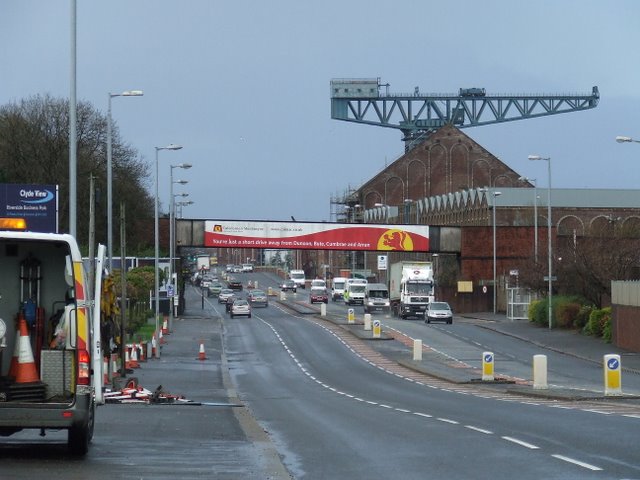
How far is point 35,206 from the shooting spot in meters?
28.9

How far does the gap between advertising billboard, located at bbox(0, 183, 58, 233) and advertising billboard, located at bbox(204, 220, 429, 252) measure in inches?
2334

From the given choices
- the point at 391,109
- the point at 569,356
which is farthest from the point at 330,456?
the point at 391,109

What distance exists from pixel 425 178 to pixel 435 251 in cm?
4216

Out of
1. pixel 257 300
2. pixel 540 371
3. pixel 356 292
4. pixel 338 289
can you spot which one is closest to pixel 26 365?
pixel 540 371

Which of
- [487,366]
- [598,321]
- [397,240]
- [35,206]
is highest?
[397,240]

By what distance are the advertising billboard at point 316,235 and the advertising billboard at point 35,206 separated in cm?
5929

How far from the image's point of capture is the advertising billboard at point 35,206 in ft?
92.0

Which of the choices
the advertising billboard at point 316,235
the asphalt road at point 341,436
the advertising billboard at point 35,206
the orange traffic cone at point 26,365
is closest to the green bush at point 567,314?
the advertising billboard at point 316,235

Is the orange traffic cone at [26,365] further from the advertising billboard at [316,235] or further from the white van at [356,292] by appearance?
the white van at [356,292]

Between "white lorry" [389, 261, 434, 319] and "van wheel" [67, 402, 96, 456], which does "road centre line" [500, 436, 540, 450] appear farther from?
"white lorry" [389, 261, 434, 319]

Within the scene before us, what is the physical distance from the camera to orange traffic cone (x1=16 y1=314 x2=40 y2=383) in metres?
13.6

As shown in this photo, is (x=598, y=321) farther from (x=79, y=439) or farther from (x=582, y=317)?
(x=79, y=439)

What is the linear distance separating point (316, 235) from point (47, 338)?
3048 inches

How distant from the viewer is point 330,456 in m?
15.3
